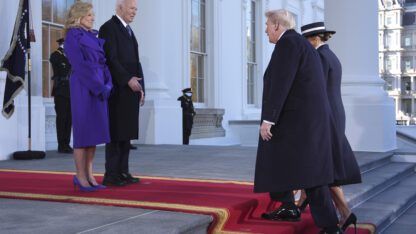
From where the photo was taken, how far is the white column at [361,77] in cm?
966

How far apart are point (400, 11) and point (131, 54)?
67889 millimetres

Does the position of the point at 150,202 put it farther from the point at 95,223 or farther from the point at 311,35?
the point at 311,35

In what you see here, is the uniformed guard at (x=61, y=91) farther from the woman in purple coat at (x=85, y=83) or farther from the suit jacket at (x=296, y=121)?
the suit jacket at (x=296, y=121)

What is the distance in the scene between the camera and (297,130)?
3.56 m

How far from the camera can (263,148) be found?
3.69 metres

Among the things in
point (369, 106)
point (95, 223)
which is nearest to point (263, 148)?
point (95, 223)

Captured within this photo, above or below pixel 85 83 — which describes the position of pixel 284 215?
below

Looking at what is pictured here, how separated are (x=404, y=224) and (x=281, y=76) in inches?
103

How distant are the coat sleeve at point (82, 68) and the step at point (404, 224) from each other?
2.82 metres

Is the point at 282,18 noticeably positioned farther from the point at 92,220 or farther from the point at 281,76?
the point at 92,220

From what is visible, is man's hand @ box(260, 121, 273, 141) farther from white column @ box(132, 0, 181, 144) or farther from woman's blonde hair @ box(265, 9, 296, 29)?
white column @ box(132, 0, 181, 144)

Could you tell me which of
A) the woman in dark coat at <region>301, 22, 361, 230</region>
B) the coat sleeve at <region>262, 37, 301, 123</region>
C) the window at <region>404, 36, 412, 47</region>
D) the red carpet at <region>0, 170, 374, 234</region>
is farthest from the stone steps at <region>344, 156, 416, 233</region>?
the window at <region>404, 36, 412, 47</region>

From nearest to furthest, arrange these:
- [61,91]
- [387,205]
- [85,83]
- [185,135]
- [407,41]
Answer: [85,83]
[387,205]
[61,91]
[185,135]
[407,41]

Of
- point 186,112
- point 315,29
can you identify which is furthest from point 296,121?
point 186,112
